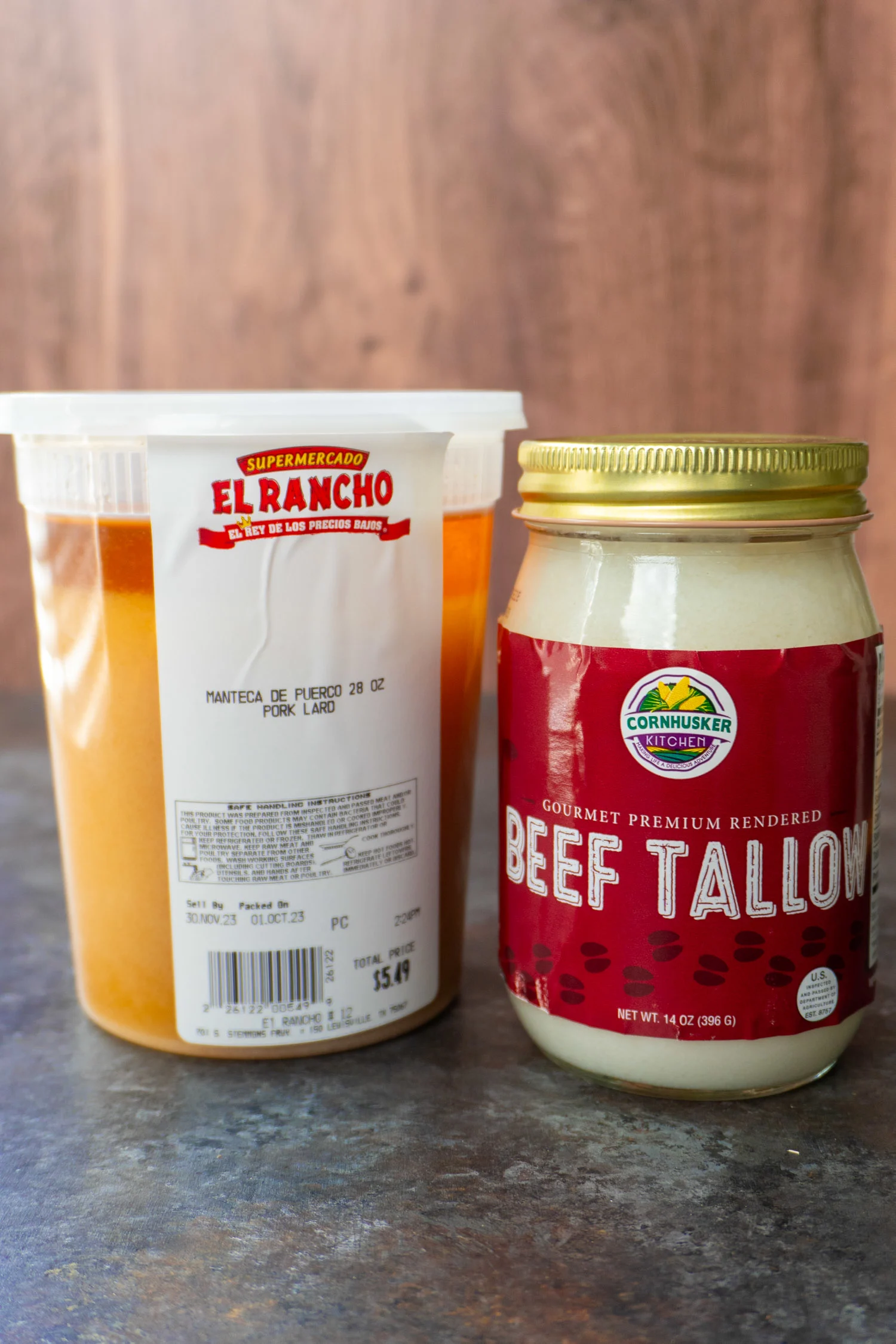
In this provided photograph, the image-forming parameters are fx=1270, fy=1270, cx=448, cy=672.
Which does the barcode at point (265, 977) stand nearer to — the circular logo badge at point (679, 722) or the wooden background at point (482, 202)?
the circular logo badge at point (679, 722)

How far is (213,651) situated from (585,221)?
2.94 ft

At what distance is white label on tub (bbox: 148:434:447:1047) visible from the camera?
542mm

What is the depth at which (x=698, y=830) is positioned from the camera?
0.51 metres

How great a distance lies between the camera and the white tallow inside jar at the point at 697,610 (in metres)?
0.50

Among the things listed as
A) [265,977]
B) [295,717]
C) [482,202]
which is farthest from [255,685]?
[482,202]

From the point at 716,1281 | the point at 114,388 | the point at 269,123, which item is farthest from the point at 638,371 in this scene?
the point at 716,1281

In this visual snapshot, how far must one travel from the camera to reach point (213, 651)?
0.55 m

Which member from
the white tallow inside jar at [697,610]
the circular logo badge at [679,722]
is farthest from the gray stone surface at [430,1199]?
the circular logo badge at [679,722]

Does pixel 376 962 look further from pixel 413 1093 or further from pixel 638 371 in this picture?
pixel 638 371

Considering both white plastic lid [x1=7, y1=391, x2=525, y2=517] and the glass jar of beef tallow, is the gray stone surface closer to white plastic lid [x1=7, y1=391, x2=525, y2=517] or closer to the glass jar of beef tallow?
the glass jar of beef tallow

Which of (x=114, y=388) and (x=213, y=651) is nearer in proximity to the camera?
(x=213, y=651)

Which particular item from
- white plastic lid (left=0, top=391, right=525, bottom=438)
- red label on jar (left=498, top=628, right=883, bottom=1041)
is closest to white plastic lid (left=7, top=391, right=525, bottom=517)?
white plastic lid (left=0, top=391, right=525, bottom=438)

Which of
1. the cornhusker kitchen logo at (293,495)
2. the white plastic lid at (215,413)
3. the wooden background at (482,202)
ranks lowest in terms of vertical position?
the cornhusker kitchen logo at (293,495)

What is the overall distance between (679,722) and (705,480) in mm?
95
